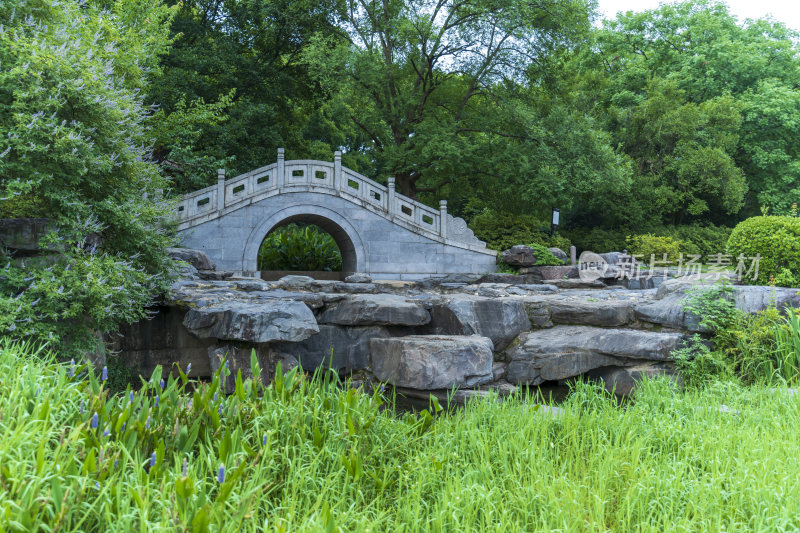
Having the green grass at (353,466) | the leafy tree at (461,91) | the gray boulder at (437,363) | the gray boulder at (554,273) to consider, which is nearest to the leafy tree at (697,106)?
the leafy tree at (461,91)

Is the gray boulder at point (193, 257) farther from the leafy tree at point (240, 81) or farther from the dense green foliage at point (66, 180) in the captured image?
the dense green foliage at point (66, 180)

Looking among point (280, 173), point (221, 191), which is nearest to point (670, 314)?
point (280, 173)

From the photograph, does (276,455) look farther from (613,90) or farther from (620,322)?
(613,90)

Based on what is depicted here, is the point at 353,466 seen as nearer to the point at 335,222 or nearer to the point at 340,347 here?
the point at 340,347

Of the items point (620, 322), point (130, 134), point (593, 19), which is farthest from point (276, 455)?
point (593, 19)

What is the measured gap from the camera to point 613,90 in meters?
22.6

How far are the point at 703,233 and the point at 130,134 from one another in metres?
19.4

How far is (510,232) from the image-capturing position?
16.2 m

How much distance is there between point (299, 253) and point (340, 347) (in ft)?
34.8

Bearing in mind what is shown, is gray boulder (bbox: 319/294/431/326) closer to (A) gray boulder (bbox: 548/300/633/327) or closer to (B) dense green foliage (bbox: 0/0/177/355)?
(A) gray boulder (bbox: 548/300/633/327)

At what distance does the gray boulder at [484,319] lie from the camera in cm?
711

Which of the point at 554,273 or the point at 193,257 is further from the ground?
the point at 193,257

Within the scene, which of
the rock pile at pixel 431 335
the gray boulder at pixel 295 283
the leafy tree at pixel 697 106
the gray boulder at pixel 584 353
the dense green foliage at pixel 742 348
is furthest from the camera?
the leafy tree at pixel 697 106

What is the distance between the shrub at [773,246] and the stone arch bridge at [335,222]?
7750 millimetres
